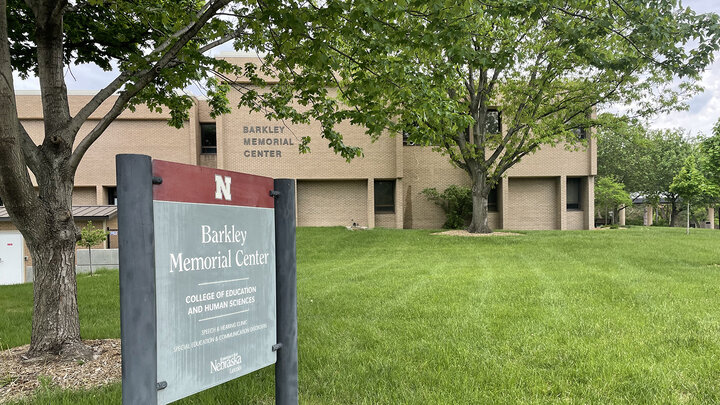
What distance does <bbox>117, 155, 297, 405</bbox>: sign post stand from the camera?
6.04 feet

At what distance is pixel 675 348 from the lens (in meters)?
4.14

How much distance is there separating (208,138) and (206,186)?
86.3ft

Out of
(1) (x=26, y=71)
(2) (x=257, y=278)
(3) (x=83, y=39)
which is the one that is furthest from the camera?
(1) (x=26, y=71)

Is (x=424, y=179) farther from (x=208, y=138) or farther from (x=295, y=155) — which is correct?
(x=208, y=138)

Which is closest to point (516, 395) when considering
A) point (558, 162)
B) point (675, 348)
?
point (675, 348)

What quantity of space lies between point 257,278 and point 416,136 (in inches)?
134

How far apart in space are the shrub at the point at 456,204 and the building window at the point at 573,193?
298 inches

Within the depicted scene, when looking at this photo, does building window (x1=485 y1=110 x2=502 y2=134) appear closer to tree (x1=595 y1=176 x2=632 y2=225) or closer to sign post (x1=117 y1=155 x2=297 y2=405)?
tree (x1=595 y1=176 x2=632 y2=225)

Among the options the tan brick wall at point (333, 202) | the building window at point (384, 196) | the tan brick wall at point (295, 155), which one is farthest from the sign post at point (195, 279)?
the building window at point (384, 196)

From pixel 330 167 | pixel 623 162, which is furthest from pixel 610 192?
pixel 330 167

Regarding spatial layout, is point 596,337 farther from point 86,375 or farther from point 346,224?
point 346,224

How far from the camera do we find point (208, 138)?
2652cm

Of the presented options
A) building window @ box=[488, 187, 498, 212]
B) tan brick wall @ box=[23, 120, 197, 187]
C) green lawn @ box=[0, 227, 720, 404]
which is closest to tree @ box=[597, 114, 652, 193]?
building window @ box=[488, 187, 498, 212]

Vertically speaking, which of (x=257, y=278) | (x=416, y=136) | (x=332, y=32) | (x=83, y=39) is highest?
(x=83, y=39)
